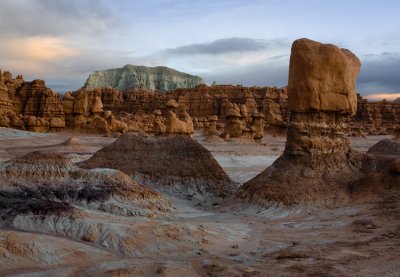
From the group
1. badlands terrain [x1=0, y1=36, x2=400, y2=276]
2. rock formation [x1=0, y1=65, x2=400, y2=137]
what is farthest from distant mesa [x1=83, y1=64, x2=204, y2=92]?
badlands terrain [x1=0, y1=36, x2=400, y2=276]

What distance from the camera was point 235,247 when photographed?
7.13 meters

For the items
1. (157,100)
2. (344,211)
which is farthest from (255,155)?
(157,100)

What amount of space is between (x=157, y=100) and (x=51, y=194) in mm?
70105

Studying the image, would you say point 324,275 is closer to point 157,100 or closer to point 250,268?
point 250,268

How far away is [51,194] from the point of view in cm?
895

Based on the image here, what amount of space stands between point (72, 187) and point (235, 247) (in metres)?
3.86

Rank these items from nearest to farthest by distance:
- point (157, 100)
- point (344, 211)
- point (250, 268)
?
point (250, 268), point (344, 211), point (157, 100)

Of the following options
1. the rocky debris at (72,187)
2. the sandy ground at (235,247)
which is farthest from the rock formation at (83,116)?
the sandy ground at (235,247)

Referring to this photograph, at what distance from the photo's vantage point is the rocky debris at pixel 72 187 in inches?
349

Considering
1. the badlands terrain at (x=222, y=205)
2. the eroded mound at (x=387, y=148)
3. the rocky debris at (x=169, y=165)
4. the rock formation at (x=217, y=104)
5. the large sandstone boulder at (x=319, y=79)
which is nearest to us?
the badlands terrain at (x=222, y=205)

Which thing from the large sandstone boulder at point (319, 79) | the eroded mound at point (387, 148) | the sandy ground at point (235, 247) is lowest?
the sandy ground at point (235, 247)

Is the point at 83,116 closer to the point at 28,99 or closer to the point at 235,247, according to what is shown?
the point at 28,99

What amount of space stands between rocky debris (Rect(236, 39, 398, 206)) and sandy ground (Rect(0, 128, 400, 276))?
133 cm

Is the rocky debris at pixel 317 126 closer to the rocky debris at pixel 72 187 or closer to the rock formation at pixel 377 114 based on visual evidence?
the rocky debris at pixel 72 187
